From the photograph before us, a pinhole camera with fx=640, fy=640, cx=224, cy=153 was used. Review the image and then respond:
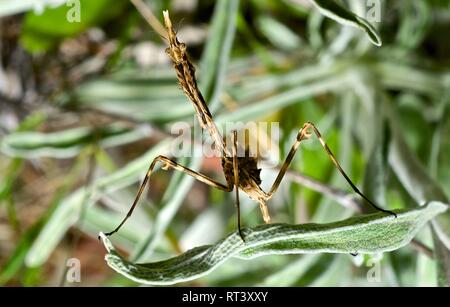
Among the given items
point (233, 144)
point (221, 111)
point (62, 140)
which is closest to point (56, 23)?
point (62, 140)

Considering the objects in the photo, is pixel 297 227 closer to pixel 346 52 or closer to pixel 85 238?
pixel 346 52

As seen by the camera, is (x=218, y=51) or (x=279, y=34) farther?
(x=279, y=34)

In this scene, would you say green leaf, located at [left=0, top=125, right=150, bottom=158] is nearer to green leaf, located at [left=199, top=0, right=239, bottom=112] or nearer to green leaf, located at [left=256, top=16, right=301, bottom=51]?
green leaf, located at [left=199, top=0, right=239, bottom=112]

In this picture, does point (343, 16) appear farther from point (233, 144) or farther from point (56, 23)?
point (56, 23)

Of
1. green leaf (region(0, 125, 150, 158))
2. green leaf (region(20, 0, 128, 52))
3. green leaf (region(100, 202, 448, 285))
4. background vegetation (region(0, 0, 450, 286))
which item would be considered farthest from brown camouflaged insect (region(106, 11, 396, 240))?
green leaf (region(20, 0, 128, 52))
